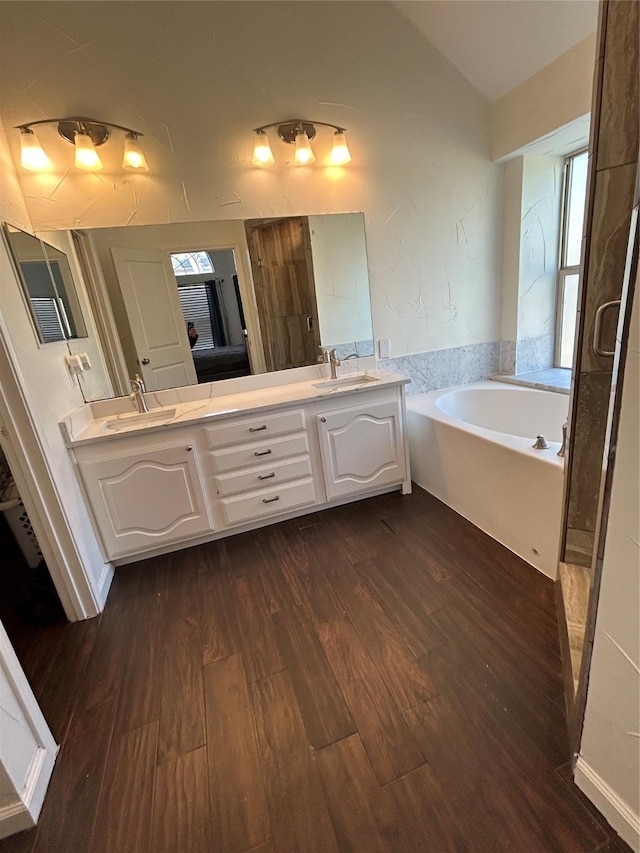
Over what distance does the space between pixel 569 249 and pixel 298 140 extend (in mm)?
2064

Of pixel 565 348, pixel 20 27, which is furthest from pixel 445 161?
pixel 20 27

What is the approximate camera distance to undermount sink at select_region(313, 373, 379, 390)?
2521mm

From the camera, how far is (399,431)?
251cm

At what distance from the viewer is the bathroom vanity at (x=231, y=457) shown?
201 cm

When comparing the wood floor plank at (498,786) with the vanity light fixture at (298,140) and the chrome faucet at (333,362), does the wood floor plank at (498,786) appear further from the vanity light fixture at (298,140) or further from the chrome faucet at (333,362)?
the vanity light fixture at (298,140)

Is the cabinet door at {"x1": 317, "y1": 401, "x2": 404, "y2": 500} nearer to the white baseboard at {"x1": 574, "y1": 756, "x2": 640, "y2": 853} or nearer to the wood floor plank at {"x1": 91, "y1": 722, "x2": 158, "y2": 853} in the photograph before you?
the wood floor plank at {"x1": 91, "y1": 722, "x2": 158, "y2": 853}

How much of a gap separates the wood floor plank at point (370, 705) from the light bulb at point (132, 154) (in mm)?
2459

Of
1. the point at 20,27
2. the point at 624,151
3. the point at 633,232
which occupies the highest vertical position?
the point at 20,27

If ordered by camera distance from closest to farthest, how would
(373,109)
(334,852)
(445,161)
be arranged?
1. (334,852)
2. (373,109)
3. (445,161)

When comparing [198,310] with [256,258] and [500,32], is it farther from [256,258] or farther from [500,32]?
[500,32]

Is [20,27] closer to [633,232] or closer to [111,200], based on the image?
[111,200]

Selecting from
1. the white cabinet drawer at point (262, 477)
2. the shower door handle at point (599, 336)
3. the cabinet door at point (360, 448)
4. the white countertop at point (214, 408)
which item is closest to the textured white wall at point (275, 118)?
the white countertop at point (214, 408)

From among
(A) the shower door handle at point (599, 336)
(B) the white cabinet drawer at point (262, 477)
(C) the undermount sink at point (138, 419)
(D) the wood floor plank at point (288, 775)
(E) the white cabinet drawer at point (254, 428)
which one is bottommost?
(D) the wood floor plank at point (288, 775)

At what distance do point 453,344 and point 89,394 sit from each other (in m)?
2.49
